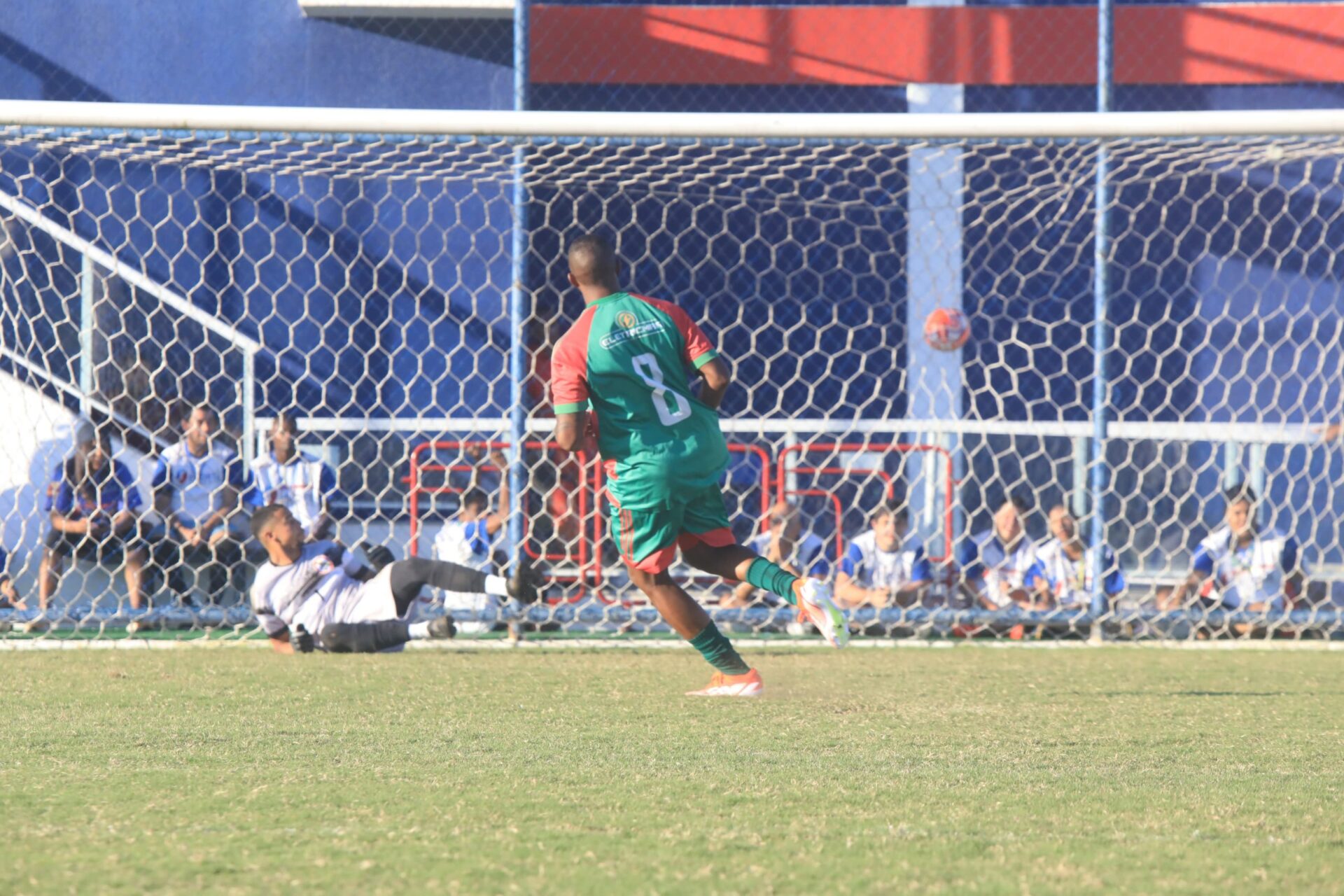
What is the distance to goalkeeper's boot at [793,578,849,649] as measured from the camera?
4.25 meters

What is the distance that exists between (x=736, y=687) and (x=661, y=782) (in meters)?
1.57

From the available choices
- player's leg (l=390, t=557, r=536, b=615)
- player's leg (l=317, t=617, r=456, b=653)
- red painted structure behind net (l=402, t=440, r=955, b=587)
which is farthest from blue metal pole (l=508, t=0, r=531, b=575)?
A: red painted structure behind net (l=402, t=440, r=955, b=587)

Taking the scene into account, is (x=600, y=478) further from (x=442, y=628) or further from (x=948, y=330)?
(x=442, y=628)

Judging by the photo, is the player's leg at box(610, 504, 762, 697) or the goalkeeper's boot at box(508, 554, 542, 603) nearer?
the player's leg at box(610, 504, 762, 697)

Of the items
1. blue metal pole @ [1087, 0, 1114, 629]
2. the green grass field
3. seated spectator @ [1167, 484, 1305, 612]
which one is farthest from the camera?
seated spectator @ [1167, 484, 1305, 612]

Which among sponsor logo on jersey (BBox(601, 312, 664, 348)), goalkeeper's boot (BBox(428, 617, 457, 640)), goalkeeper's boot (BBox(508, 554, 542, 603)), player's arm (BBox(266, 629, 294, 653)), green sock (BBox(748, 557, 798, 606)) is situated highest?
sponsor logo on jersey (BBox(601, 312, 664, 348))

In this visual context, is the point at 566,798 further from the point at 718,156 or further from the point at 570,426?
the point at 718,156

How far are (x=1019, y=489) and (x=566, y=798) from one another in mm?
5828

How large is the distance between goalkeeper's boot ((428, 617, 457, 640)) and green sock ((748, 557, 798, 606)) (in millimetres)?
1812

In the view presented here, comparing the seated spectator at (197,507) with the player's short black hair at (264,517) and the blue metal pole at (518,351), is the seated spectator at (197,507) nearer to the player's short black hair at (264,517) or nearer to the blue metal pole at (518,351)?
the player's short black hair at (264,517)

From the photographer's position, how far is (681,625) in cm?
452

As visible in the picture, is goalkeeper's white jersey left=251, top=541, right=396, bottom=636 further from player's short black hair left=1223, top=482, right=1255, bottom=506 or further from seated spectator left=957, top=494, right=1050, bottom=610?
player's short black hair left=1223, top=482, right=1255, bottom=506

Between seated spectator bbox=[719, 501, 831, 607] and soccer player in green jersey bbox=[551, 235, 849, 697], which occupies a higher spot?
soccer player in green jersey bbox=[551, 235, 849, 697]

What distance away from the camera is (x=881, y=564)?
7676mm
